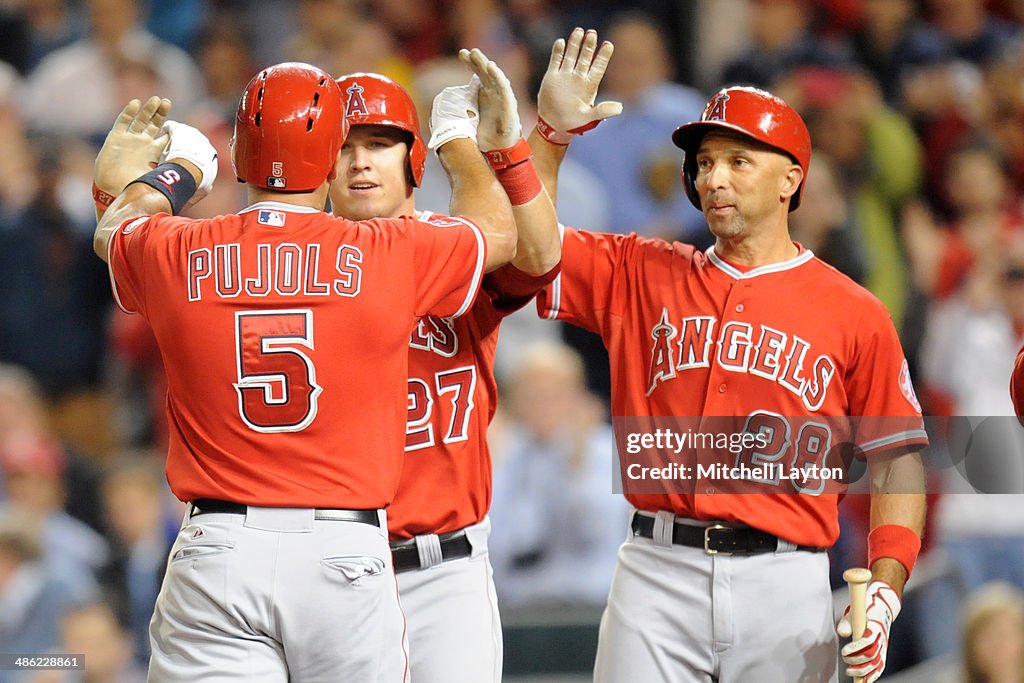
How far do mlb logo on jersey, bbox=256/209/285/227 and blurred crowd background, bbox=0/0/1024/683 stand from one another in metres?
3.13

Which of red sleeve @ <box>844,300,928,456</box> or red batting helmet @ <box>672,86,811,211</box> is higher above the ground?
red batting helmet @ <box>672,86,811,211</box>

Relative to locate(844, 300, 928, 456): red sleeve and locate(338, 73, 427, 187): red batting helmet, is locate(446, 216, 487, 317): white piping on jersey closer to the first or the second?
locate(338, 73, 427, 187): red batting helmet

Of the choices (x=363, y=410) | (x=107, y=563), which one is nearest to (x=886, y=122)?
(x=107, y=563)

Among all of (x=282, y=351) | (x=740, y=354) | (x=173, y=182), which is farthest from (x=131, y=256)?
(x=740, y=354)

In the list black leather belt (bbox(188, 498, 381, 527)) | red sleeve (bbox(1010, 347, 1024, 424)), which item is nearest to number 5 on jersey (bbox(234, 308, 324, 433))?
black leather belt (bbox(188, 498, 381, 527))

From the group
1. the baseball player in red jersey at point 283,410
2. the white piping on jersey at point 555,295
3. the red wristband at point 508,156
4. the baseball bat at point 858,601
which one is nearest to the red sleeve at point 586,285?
the white piping on jersey at point 555,295

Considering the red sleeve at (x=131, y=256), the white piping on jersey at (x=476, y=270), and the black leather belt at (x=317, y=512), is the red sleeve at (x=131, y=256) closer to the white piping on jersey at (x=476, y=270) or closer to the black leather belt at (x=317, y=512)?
the black leather belt at (x=317, y=512)

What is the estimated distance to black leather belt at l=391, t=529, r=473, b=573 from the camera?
11.9 feet

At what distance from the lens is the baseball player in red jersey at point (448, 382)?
3.55 metres

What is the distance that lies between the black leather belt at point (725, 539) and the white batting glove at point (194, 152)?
1.51 m

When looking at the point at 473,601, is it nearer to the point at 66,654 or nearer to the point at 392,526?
the point at 392,526

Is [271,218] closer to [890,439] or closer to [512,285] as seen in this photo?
[512,285]

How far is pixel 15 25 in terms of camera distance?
8.24 m

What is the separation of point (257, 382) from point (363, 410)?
0.24m
